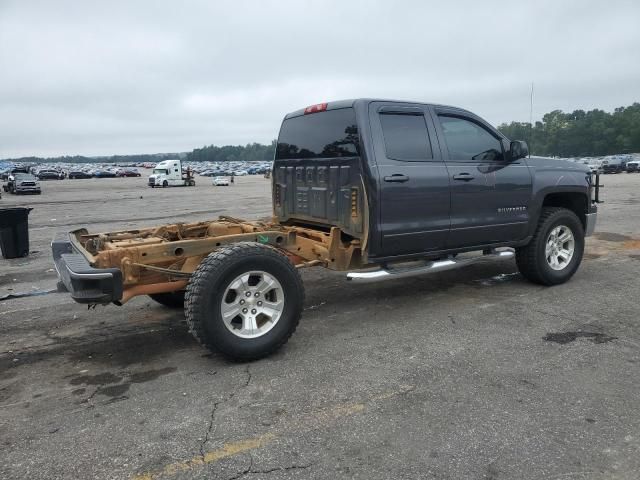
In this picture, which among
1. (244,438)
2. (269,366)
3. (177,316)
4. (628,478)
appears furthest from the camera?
(177,316)

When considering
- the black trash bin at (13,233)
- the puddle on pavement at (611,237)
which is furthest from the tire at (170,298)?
the puddle on pavement at (611,237)

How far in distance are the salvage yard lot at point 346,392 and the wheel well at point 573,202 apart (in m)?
1.12

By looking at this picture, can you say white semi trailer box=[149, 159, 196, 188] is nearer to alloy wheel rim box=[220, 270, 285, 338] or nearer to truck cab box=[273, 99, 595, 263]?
truck cab box=[273, 99, 595, 263]

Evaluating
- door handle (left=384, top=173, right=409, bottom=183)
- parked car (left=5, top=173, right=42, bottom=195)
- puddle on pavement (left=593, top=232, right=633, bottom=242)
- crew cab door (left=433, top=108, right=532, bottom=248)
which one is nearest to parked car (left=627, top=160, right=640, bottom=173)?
puddle on pavement (left=593, top=232, right=633, bottom=242)

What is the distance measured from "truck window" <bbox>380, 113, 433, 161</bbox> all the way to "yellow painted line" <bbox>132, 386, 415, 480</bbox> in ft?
7.81

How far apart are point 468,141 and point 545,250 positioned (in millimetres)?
1731

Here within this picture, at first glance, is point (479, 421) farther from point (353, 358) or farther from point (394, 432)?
point (353, 358)

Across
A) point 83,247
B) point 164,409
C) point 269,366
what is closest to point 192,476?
point 164,409

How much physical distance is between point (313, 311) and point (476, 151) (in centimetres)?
249

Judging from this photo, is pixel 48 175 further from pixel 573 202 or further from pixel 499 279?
pixel 573 202

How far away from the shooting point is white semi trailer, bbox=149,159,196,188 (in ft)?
153

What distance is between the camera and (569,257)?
6473 millimetres

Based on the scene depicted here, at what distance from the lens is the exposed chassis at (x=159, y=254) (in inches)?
152

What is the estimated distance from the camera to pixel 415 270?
A: 5133 mm
